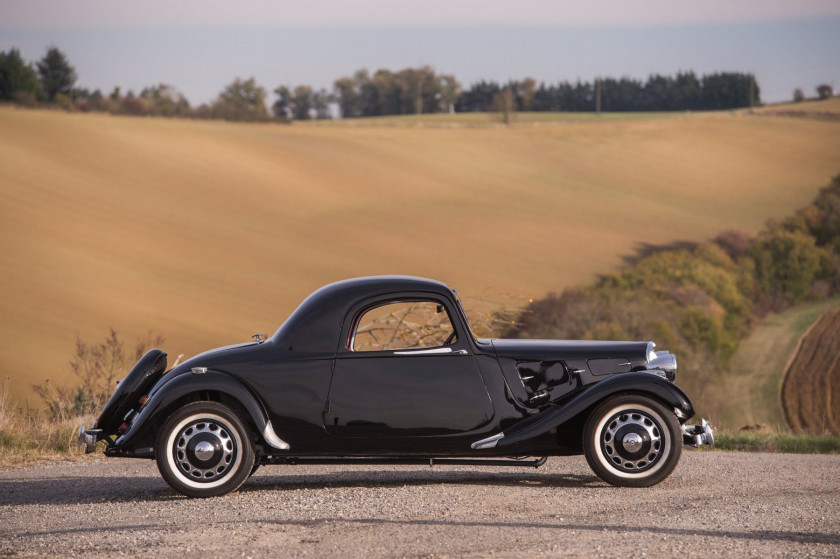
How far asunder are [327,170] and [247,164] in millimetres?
5783

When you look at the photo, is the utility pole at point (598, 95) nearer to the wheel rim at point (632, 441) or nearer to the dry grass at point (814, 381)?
the dry grass at point (814, 381)

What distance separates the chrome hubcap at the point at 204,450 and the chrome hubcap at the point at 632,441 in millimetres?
3088

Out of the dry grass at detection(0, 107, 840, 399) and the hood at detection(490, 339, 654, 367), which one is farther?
the dry grass at detection(0, 107, 840, 399)

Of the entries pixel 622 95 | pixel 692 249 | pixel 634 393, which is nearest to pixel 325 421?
pixel 634 393

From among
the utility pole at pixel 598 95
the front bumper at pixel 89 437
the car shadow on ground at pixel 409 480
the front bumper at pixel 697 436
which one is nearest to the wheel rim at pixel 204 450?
the car shadow on ground at pixel 409 480

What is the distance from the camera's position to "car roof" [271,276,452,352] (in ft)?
25.6

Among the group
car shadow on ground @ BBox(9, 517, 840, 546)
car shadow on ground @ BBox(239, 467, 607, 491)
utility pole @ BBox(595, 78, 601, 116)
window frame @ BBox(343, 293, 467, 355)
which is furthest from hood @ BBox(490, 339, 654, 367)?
utility pole @ BBox(595, 78, 601, 116)

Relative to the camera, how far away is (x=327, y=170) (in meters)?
67.2

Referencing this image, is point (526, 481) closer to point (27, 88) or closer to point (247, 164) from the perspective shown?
point (247, 164)

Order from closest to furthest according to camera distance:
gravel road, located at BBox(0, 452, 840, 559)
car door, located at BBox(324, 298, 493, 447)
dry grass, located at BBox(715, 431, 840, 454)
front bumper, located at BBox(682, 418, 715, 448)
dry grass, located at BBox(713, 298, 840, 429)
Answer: gravel road, located at BBox(0, 452, 840, 559), car door, located at BBox(324, 298, 493, 447), front bumper, located at BBox(682, 418, 715, 448), dry grass, located at BBox(715, 431, 840, 454), dry grass, located at BBox(713, 298, 840, 429)

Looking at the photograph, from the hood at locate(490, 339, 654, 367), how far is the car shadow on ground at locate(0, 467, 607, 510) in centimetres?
109

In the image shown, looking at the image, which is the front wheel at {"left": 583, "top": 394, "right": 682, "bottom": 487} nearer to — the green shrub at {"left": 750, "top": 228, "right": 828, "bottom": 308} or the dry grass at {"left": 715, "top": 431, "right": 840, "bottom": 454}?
the dry grass at {"left": 715, "top": 431, "right": 840, "bottom": 454}

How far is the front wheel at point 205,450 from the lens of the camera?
754cm

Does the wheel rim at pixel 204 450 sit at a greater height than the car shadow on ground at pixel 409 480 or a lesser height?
greater
